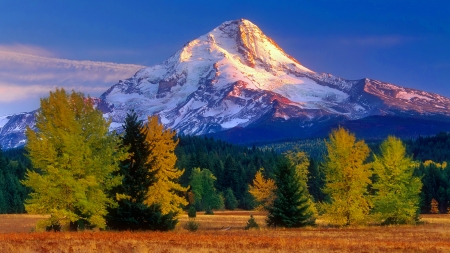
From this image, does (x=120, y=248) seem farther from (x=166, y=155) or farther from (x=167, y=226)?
(x=166, y=155)

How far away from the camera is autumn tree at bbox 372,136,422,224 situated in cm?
5872

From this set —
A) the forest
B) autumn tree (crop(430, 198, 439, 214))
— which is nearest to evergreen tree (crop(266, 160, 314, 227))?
the forest

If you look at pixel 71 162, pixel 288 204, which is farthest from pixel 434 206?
pixel 71 162

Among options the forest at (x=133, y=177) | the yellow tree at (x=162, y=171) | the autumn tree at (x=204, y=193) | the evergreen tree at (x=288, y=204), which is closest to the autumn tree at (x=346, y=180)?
the forest at (x=133, y=177)

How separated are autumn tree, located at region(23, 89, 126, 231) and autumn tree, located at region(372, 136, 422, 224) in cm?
3165

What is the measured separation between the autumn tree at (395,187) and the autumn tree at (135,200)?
2849 cm

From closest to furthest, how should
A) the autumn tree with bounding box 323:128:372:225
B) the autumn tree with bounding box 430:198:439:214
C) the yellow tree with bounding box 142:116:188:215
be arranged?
the yellow tree with bounding box 142:116:188:215, the autumn tree with bounding box 323:128:372:225, the autumn tree with bounding box 430:198:439:214

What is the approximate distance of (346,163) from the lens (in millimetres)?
56469

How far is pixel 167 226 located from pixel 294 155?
53.2 m

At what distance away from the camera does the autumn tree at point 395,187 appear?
193ft

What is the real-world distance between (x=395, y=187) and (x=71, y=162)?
119 ft

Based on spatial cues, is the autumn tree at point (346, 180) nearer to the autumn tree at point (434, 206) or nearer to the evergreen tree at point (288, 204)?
the evergreen tree at point (288, 204)

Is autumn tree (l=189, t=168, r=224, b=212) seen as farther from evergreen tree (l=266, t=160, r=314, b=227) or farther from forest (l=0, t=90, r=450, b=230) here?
evergreen tree (l=266, t=160, r=314, b=227)

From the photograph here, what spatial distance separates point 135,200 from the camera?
125 ft
